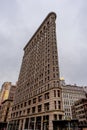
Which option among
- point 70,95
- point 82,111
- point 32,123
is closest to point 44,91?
point 32,123

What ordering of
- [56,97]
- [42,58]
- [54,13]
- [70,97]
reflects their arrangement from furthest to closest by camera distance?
[70,97], [54,13], [42,58], [56,97]

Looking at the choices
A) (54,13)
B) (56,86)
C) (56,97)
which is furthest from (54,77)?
(54,13)

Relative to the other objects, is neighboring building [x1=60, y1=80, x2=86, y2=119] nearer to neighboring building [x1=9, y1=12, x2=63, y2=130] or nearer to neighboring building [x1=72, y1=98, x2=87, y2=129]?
neighboring building [x1=72, y1=98, x2=87, y2=129]

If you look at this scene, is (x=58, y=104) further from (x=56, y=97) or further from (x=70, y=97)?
(x=70, y=97)

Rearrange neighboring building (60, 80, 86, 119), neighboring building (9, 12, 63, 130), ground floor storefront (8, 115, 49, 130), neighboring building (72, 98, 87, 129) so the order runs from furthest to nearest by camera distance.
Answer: neighboring building (60, 80, 86, 119) < neighboring building (72, 98, 87, 129) < neighboring building (9, 12, 63, 130) < ground floor storefront (8, 115, 49, 130)

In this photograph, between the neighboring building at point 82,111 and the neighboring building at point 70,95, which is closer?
the neighboring building at point 82,111

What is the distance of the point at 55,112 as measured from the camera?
44125mm

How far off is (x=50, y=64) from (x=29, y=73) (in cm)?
2188

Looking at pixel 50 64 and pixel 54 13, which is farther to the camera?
pixel 54 13

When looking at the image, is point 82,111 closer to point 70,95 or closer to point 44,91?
point 70,95

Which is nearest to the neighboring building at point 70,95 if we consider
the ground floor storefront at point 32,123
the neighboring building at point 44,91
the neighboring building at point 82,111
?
the neighboring building at point 82,111

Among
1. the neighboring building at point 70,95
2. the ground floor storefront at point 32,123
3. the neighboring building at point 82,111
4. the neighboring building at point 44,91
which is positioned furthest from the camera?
the neighboring building at point 70,95

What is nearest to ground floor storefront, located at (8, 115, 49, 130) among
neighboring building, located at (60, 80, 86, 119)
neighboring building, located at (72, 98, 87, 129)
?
neighboring building, located at (72, 98, 87, 129)

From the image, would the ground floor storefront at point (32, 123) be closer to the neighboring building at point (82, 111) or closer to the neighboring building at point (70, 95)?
the neighboring building at point (82, 111)
